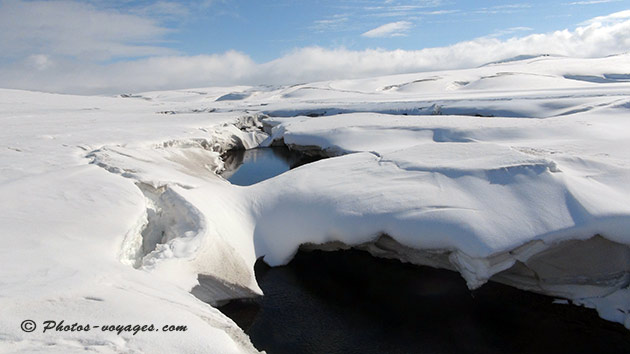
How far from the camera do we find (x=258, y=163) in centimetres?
1980

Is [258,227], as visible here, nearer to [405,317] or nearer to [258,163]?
[405,317]

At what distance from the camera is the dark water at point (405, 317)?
20.5ft

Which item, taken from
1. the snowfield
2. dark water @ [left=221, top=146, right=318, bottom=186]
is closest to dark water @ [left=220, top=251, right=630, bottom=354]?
the snowfield

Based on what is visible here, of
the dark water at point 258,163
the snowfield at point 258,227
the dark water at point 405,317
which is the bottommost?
the dark water at point 405,317

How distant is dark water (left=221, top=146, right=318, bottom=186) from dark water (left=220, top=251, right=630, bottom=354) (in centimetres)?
786

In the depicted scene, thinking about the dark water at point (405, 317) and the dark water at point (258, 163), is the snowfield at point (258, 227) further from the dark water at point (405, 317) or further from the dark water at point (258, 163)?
the dark water at point (258, 163)

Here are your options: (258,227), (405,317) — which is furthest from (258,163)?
(405,317)

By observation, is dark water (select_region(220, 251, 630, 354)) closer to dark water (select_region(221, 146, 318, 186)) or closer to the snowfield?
the snowfield

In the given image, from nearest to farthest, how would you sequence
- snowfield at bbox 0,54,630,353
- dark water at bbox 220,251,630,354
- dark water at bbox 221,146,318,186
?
snowfield at bbox 0,54,630,353 → dark water at bbox 220,251,630,354 → dark water at bbox 221,146,318,186

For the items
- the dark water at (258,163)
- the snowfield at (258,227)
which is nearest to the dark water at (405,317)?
the snowfield at (258,227)

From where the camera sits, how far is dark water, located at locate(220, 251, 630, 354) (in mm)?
6246

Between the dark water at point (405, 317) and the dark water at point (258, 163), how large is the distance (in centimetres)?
786

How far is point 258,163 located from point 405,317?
1387 cm

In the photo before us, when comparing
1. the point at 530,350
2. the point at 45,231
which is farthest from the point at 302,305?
the point at 45,231
